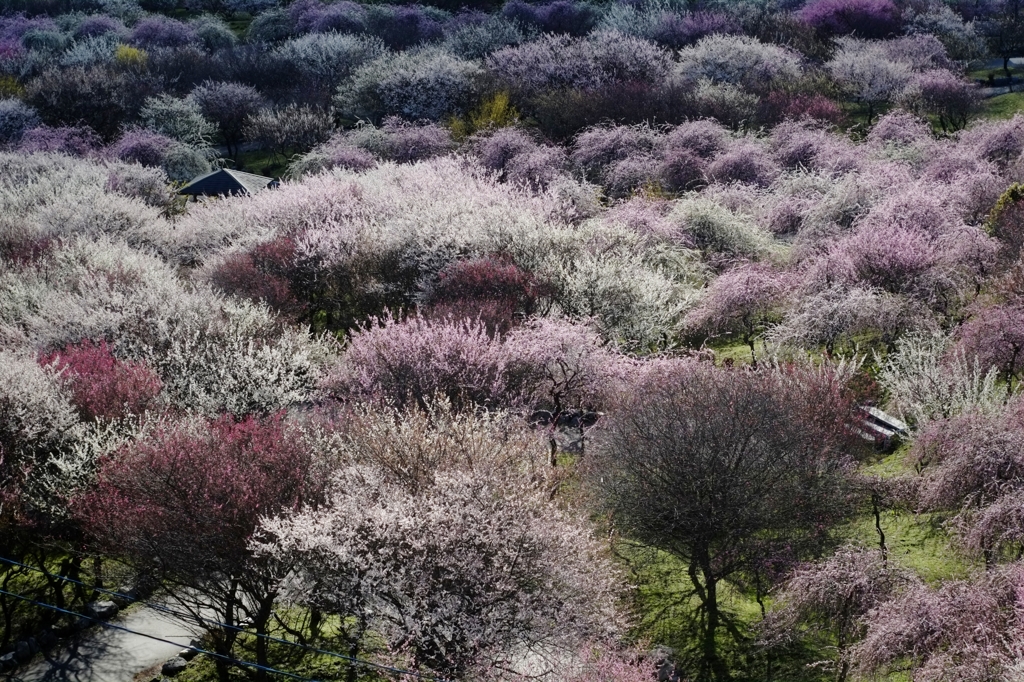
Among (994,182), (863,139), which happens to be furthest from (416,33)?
(994,182)

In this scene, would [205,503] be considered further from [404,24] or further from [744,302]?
[404,24]

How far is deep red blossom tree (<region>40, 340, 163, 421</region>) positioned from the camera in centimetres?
2359

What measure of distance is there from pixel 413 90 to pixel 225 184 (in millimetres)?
19030

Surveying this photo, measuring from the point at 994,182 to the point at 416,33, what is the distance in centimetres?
5840

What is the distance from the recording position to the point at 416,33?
88.2 m

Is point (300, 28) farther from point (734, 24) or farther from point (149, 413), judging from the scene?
point (149, 413)

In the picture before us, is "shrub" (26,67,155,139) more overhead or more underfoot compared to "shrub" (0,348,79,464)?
more underfoot

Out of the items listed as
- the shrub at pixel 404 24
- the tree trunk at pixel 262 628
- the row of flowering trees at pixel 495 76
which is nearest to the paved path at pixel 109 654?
the tree trunk at pixel 262 628

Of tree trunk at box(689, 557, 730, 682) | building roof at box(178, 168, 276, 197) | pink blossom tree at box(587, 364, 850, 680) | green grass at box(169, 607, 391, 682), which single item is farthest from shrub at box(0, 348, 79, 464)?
building roof at box(178, 168, 276, 197)

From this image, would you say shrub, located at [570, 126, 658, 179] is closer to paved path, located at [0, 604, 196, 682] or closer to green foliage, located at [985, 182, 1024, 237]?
green foliage, located at [985, 182, 1024, 237]

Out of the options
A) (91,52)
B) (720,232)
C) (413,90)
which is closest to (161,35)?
(91,52)

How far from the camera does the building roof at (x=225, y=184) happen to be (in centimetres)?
5116

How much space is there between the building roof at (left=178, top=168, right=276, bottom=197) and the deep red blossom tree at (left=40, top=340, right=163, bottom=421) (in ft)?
86.4

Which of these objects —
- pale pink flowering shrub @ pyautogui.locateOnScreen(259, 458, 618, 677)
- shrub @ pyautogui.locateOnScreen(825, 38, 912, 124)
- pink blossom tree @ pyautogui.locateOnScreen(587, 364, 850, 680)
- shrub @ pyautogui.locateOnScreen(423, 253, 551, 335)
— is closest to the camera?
pale pink flowering shrub @ pyautogui.locateOnScreen(259, 458, 618, 677)
